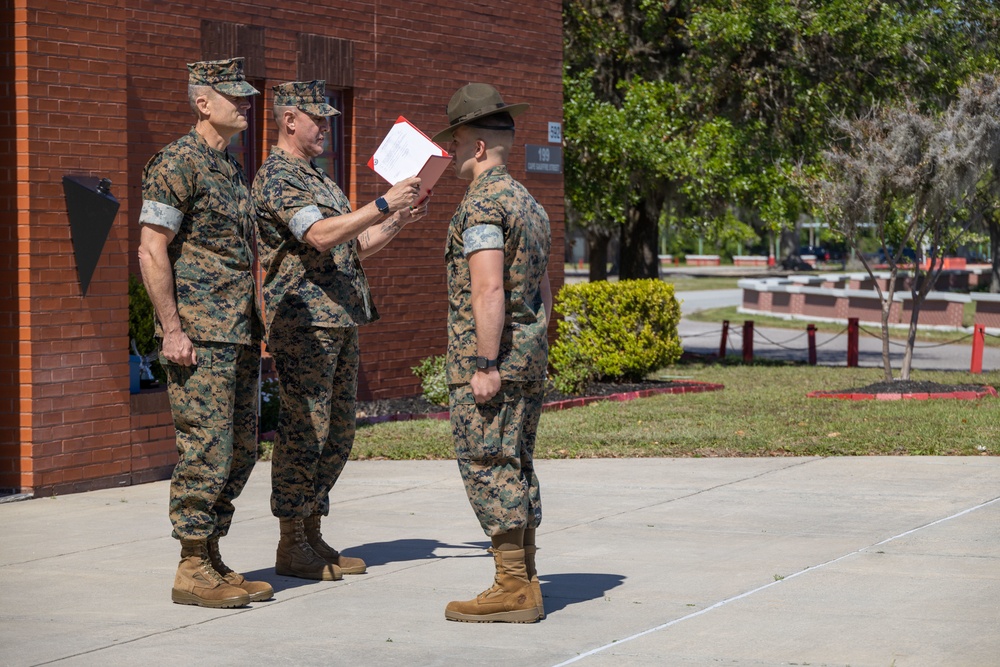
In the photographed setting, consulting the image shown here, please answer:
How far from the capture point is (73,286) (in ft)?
29.5

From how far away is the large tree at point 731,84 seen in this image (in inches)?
731

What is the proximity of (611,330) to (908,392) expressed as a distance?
10.5ft

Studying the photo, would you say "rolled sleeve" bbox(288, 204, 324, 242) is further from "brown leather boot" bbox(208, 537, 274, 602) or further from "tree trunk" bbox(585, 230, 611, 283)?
"tree trunk" bbox(585, 230, 611, 283)

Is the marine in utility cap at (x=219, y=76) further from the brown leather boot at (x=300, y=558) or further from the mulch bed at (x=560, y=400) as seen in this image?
the mulch bed at (x=560, y=400)

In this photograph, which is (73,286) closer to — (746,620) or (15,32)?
(15,32)

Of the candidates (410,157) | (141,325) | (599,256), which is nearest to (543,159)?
(141,325)

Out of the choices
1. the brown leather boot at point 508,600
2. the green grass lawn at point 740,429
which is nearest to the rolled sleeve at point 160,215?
the brown leather boot at point 508,600

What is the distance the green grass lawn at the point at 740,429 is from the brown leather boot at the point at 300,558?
4283 millimetres

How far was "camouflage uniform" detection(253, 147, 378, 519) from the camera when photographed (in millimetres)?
6223

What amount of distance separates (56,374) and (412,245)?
17.9ft

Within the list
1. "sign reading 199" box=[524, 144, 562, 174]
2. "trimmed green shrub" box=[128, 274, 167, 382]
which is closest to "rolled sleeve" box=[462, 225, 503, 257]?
"trimmed green shrub" box=[128, 274, 167, 382]

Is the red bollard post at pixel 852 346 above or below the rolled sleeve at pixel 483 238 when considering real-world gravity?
below

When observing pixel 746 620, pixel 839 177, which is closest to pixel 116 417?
pixel 746 620

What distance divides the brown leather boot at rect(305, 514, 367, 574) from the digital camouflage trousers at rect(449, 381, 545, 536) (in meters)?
1.21
